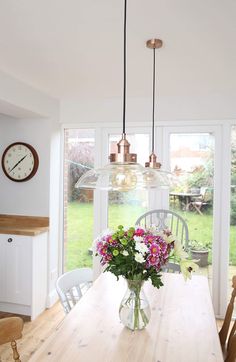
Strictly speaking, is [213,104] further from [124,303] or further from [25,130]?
[124,303]

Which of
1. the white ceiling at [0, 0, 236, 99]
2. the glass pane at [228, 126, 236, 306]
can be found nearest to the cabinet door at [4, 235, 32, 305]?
the white ceiling at [0, 0, 236, 99]

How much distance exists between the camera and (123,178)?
4.61 ft

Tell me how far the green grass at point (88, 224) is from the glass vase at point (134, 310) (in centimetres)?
196

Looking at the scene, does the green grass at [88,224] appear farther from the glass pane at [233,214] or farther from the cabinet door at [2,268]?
the cabinet door at [2,268]

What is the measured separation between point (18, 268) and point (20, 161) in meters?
1.23

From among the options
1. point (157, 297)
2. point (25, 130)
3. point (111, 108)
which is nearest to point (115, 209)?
point (111, 108)

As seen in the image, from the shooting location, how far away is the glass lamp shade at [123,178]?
4.46ft

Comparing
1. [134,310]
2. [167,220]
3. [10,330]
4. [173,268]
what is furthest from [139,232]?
[167,220]

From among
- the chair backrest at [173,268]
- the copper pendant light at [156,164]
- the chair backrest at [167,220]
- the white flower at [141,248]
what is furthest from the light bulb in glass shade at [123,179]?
the chair backrest at [167,220]

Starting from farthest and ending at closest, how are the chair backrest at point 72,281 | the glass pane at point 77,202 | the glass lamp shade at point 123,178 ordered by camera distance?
the glass pane at point 77,202, the chair backrest at point 72,281, the glass lamp shade at point 123,178

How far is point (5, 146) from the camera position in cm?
355

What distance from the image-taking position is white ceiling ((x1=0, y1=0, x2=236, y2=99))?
1571 millimetres

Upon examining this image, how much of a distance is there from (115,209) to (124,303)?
204 centimetres

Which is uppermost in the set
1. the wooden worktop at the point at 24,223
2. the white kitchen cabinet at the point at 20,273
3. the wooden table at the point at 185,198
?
the wooden table at the point at 185,198
